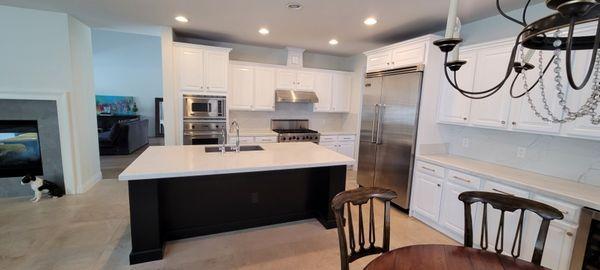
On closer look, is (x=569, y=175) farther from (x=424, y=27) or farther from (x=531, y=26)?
(x=531, y=26)

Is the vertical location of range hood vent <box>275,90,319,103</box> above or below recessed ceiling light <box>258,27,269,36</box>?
below

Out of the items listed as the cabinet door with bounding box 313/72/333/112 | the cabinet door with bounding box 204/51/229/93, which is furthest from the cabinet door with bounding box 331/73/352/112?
the cabinet door with bounding box 204/51/229/93

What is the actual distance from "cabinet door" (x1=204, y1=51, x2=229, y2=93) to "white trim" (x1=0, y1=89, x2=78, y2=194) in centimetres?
188

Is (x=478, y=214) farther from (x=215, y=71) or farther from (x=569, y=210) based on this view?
(x=215, y=71)

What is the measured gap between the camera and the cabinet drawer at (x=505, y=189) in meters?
2.37

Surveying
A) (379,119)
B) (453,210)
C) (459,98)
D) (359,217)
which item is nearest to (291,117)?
(379,119)

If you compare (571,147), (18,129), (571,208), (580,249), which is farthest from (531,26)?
(18,129)

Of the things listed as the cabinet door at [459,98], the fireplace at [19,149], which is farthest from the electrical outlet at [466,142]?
the fireplace at [19,149]

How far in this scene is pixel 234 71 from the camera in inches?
189

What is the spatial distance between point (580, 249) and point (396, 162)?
1886 millimetres

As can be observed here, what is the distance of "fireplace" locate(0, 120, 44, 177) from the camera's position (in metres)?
3.62

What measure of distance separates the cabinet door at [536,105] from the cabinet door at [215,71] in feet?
13.0

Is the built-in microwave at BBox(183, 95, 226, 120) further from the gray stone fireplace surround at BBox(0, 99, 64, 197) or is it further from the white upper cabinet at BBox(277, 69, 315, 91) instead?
the gray stone fireplace surround at BBox(0, 99, 64, 197)

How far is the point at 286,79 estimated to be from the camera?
520 cm
